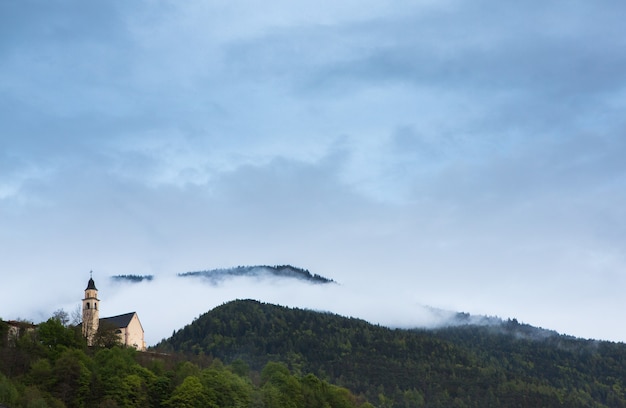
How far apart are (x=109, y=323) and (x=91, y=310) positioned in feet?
15.1

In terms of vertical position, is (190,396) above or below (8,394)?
above

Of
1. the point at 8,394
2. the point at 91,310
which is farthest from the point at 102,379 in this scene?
the point at 91,310

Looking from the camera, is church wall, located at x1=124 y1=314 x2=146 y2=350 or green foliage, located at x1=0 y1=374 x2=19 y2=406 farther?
church wall, located at x1=124 y1=314 x2=146 y2=350

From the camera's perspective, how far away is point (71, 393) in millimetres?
137750

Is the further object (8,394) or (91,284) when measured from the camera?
(91,284)

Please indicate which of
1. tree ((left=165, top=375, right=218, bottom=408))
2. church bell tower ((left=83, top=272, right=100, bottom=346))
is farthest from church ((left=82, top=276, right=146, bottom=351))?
tree ((left=165, top=375, right=218, bottom=408))

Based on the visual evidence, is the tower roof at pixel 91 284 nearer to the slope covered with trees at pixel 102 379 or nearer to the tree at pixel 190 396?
the slope covered with trees at pixel 102 379

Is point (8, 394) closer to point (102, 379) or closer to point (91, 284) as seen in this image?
point (102, 379)

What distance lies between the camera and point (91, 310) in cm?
17388

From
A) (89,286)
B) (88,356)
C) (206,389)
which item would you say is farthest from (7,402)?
(89,286)

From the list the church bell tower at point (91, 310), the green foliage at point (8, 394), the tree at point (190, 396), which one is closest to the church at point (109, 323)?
the church bell tower at point (91, 310)

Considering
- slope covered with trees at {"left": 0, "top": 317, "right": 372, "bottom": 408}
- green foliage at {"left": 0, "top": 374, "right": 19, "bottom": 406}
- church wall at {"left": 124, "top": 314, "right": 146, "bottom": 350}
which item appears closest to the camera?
green foliage at {"left": 0, "top": 374, "right": 19, "bottom": 406}

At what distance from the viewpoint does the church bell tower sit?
558ft

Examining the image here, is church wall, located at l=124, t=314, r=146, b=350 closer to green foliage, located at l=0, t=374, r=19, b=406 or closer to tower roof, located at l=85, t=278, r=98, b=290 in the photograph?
tower roof, located at l=85, t=278, r=98, b=290
